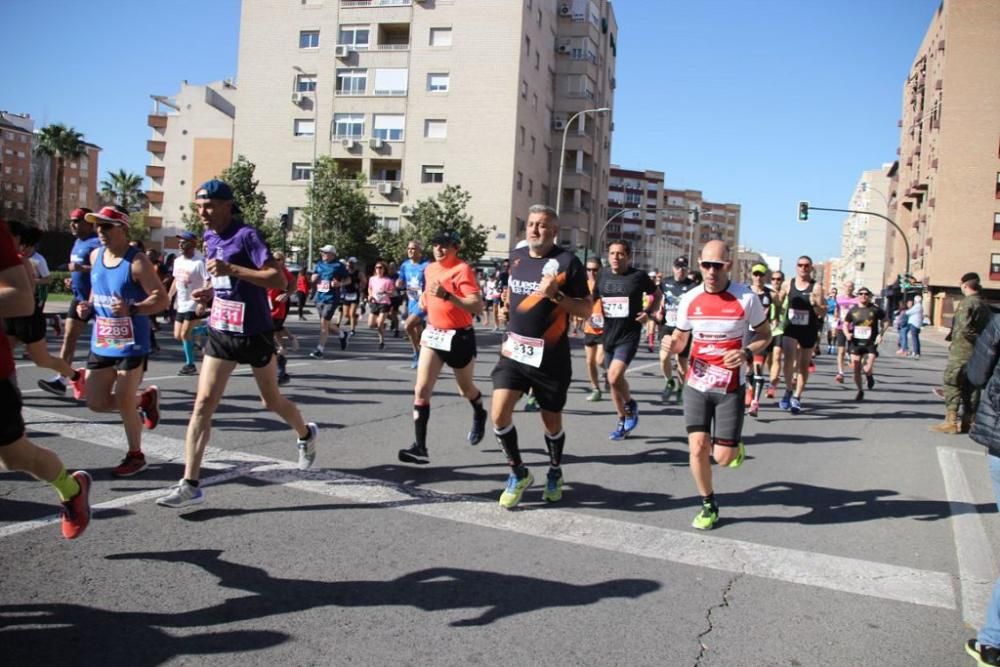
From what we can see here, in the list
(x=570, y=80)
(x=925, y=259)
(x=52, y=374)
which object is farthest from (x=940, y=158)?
(x=52, y=374)

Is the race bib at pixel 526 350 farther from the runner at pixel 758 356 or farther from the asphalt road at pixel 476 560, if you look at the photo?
the runner at pixel 758 356

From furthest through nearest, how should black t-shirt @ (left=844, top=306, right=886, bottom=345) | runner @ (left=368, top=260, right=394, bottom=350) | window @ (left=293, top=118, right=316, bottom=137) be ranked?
1. window @ (left=293, top=118, right=316, bottom=137)
2. runner @ (left=368, top=260, right=394, bottom=350)
3. black t-shirt @ (left=844, top=306, right=886, bottom=345)

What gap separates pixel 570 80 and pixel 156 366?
5263 cm

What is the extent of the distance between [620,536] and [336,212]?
139ft

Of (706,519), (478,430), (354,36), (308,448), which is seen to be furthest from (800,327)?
(354,36)

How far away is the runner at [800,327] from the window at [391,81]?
1738 inches

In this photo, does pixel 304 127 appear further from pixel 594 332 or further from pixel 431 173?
pixel 594 332

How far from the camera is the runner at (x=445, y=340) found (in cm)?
658

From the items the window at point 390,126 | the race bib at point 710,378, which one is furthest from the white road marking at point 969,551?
the window at point 390,126

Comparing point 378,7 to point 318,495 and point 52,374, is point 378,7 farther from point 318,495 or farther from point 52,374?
point 318,495

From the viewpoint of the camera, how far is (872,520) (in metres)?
5.75

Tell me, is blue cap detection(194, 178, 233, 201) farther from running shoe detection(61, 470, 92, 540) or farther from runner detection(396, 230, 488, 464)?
running shoe detection(61, 470, 92, 540)

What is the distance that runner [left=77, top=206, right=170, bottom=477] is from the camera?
5715 millimetres

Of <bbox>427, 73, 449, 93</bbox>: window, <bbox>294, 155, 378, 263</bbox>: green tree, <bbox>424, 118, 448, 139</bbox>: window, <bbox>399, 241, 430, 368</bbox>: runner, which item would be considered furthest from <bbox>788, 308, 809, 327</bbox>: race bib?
<bbox>427, 73, 449, 93</bbox>: window
